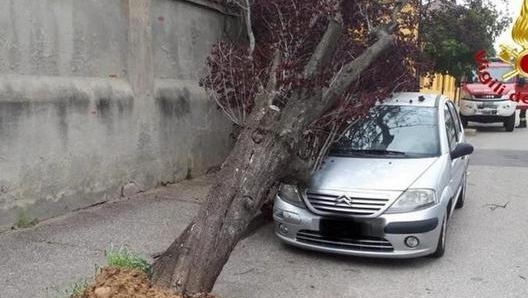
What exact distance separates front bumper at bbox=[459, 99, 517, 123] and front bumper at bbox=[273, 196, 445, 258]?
1552 centimetres

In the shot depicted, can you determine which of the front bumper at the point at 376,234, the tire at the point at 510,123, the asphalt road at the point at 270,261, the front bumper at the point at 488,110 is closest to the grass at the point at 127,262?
the asphalt road at the point at 270,261

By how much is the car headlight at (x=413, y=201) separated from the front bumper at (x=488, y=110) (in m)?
15.6

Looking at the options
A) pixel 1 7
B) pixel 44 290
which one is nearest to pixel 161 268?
pixel 44 290

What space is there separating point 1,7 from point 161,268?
10.6 ft

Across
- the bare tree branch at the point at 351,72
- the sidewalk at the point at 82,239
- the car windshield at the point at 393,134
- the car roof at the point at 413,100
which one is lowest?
the sidewalk at the point at 82,239

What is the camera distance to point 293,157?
5.10 metres

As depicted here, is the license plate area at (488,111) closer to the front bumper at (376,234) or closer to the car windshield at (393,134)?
the car windshield at (393,134)

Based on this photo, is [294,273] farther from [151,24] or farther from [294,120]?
[151,24]

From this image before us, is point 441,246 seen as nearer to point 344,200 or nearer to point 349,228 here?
point 349,228

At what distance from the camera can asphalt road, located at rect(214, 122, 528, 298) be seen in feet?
15.7

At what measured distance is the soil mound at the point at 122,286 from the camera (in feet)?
11.7

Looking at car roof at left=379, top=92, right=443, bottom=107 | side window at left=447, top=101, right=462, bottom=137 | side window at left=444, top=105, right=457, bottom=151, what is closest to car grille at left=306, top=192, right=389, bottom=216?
side window at left=444, top=105, right=457, bottom=151

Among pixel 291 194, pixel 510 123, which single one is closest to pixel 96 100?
pixel 291 194

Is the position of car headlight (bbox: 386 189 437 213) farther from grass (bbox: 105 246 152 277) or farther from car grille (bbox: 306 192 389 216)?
grass (bbox: 105 246 152 277)
